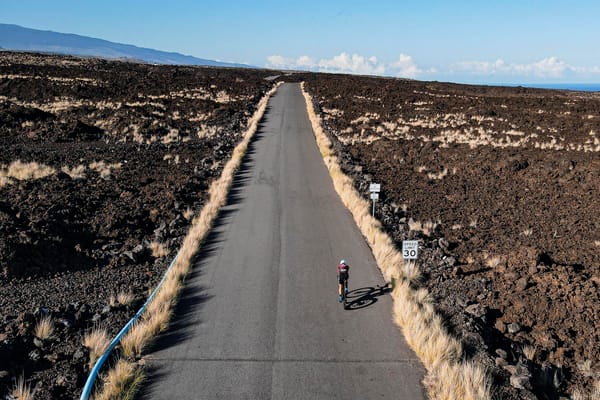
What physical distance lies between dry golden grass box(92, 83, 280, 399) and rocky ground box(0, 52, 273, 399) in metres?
0.50

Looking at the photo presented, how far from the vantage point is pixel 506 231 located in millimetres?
14125

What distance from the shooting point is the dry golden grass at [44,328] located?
→ 748 cm

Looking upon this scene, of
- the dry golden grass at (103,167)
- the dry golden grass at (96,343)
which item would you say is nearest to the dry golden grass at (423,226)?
the dry golden grass at (96,343)

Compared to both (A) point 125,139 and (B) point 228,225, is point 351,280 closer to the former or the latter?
(B) point 228,225

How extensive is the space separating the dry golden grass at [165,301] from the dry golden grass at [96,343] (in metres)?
0.30

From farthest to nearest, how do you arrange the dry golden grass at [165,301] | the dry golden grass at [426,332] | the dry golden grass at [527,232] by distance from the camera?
1. the dry golden grass at [527,232]
2. the dry golden grass at [165,301]
3. the dry golden grass at [426,332]

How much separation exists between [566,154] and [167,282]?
916 inches

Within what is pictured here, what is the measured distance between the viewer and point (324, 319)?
26.9 ft

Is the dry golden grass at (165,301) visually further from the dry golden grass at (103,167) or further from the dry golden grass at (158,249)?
the dry golden grass at (103,167)

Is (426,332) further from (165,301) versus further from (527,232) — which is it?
(527,232)

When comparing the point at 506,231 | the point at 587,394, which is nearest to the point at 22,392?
the point at 587,394

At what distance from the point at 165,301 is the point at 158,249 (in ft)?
11.0

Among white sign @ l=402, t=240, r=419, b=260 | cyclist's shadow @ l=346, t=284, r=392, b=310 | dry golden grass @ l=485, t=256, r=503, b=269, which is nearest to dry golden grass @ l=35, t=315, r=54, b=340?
cyclist's shadow @ l=346, t=284, r=392, b=310

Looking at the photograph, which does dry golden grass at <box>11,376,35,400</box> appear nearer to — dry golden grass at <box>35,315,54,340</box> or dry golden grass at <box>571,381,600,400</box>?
dry golden grass at <box>35,315,54,340</box>
